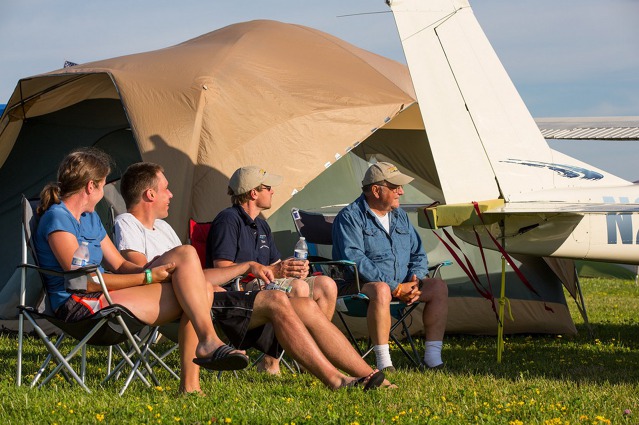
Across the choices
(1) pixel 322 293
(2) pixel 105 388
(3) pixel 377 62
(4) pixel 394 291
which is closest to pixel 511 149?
(4) pixel 394 291

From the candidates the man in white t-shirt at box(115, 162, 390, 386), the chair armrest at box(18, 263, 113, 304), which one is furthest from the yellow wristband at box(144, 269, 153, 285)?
the man in white t-shirt at box(115, 162, 390, 386)

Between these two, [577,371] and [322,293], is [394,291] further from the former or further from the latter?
[577,371]

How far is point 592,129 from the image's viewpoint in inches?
311

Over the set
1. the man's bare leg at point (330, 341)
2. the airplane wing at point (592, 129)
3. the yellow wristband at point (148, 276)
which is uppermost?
the airplane wing at point (592, 129)

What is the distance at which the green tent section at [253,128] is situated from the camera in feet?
20.7

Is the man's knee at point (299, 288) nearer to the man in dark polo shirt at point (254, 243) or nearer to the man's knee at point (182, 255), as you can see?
the man in dark polo shirt at point (254, 243)

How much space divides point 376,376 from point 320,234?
2013 mm

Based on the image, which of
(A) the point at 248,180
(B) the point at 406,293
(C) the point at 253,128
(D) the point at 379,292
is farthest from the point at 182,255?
(C) the point at 253,128

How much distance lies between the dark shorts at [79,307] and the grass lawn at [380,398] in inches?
12.1

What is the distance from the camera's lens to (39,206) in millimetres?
4051

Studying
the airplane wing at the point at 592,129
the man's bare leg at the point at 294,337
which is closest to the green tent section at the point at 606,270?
the airplane wing at the point at 592,129

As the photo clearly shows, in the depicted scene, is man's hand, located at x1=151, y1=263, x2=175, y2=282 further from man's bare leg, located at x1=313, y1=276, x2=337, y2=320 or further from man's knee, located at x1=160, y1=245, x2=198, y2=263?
man's bare leg, located at x1=313, y1=276, x2=337, y2=320

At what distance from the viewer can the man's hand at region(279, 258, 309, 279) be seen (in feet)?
15.2

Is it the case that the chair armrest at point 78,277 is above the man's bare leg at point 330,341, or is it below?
above
